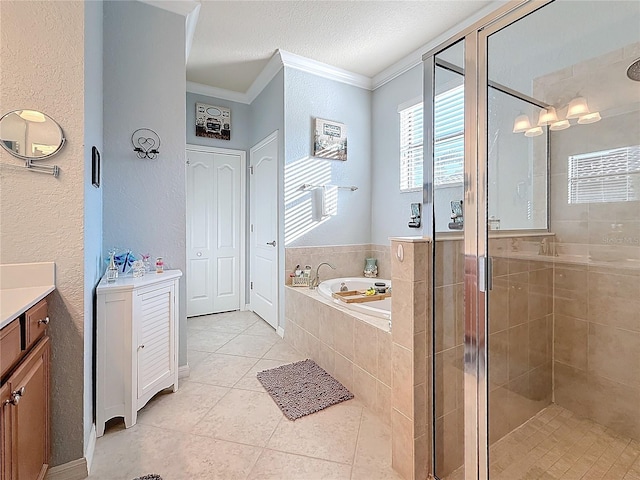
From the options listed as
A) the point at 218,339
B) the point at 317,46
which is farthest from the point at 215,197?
the point at 317,46

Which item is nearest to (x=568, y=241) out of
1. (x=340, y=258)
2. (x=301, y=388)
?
(x=301, y=388)

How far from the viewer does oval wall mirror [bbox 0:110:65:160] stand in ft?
4.32

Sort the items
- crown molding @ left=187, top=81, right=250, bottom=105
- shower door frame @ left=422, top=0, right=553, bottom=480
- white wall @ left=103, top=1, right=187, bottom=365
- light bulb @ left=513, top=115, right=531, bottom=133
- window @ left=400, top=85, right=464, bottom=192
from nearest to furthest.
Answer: shower door frame @ left=422, top=0, right=553, bottom=480 < window @ left=400, top=85, right=464, bottom=192 < light bulb @ left=513, top=115, right=531, bottom=133 < white wall @ left=103, top=1, right=187, bottom=365 < crown molding @ left=187, top=81, right=250, bottom=105

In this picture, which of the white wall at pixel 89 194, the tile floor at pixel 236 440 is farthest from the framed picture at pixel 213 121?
the tile floor at pixel 236 440

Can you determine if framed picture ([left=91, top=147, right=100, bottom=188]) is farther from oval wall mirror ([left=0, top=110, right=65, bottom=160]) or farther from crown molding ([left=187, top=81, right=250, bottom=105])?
crown molding ([left=187, top=81, right=250, bottom=105])

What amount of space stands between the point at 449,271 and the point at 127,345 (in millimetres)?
1777

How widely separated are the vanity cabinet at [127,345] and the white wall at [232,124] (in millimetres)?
2442

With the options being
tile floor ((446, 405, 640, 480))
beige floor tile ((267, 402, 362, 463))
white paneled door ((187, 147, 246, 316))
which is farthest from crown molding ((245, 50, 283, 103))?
tile floor ((446, 405, 640, 480))

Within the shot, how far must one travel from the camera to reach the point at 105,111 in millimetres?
2197

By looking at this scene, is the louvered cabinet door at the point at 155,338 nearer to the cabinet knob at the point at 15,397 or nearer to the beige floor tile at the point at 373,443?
the cabinet knob at the point at 15,397

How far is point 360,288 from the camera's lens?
11.2 feet

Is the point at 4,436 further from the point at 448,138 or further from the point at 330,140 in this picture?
the point at 330,140

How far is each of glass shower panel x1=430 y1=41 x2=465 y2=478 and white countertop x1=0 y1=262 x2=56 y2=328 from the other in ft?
5.34

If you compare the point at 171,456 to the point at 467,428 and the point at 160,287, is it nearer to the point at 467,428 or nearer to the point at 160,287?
the point at 160,287
